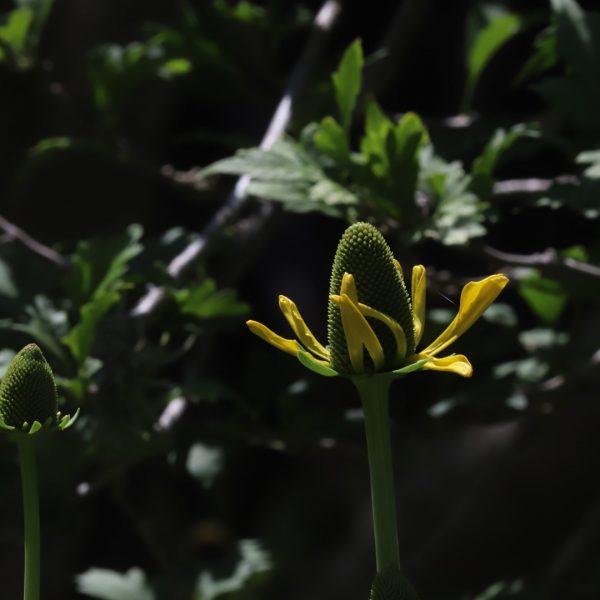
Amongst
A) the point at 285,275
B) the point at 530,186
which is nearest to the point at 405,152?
the point at 530,186

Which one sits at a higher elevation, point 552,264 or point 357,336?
point 357,336

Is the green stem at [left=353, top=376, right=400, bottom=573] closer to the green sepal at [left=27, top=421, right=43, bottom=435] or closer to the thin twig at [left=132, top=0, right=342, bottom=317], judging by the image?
the green sepal at [left=27, top=421, right=43, bottom=435]

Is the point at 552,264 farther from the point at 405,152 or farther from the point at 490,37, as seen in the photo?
the point at 490,37

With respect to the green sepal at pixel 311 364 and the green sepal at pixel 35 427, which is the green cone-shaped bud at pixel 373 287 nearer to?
the green sepal at pixel 311 364

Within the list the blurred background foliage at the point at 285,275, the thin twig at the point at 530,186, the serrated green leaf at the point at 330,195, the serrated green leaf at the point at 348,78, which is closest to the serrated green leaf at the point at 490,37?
the blurred background foliage at the point at 285,275

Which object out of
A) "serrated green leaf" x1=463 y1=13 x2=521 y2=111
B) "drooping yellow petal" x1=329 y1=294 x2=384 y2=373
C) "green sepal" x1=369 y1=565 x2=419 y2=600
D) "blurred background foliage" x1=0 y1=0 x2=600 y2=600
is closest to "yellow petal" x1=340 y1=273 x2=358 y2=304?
"drooping yellow petal" x1=329 y1=294 x2=384 y2=373

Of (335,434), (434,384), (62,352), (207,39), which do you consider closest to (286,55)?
(207,39)
